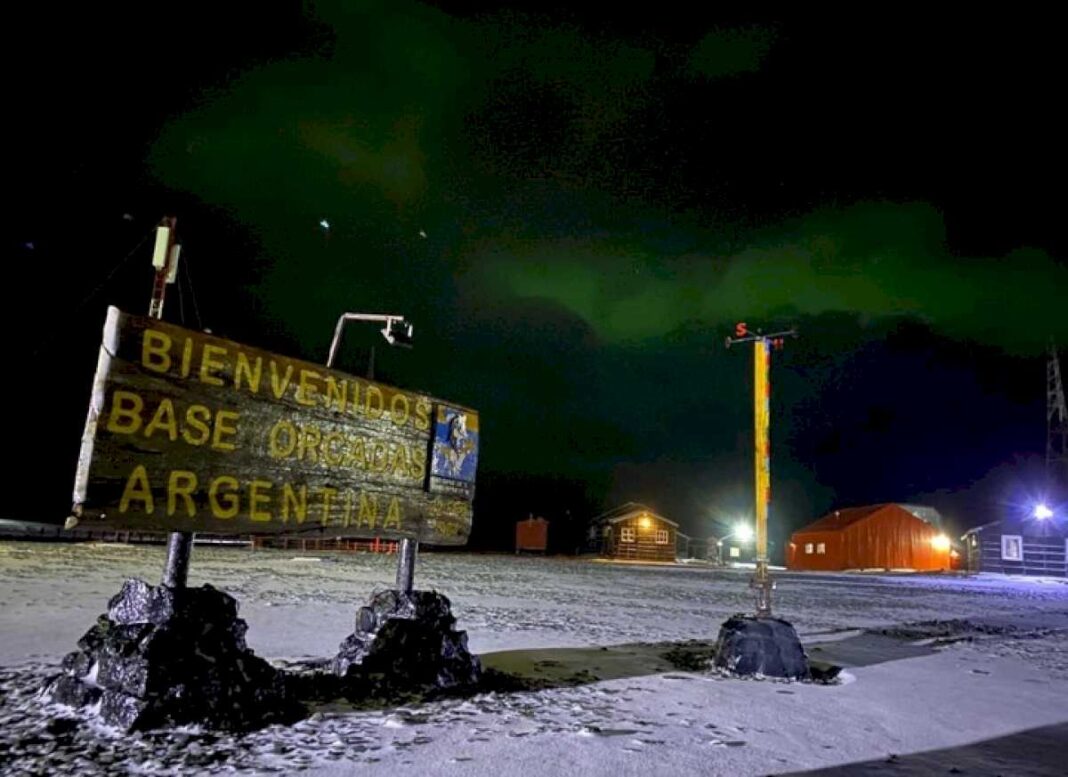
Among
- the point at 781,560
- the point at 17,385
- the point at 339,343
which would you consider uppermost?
the point at 17,385

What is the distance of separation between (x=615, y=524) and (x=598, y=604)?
1797 inches

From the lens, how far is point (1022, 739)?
18.8ft

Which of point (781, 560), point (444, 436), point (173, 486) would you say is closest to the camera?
point (173, 486)

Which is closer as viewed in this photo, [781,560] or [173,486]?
[173,486]

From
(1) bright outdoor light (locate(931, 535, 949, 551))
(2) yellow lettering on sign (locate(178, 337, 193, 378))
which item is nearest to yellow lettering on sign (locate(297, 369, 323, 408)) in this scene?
(2) yellow lettering on sign (locate(178, 337, 193, 378))

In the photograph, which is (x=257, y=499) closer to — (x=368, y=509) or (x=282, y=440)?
(x=282, y=440)

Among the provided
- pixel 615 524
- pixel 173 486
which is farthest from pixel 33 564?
pixel 615 524

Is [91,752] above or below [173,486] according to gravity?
below

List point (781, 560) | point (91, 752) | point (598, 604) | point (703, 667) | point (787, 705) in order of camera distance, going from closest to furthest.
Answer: point (91, 752) < point (787, 705) < point (703, 667) < point (598, 604) < point (781, 560)

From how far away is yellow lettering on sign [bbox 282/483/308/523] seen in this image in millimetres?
5602

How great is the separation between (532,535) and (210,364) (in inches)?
2449

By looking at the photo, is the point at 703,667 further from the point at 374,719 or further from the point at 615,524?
the point at 615,524

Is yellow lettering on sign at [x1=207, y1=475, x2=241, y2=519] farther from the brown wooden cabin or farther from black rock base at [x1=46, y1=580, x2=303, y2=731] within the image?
the brown wooden cabin

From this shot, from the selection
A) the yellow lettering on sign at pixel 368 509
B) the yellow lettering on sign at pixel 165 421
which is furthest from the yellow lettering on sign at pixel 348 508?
the yellow lettering on sign at pixel 165 421
